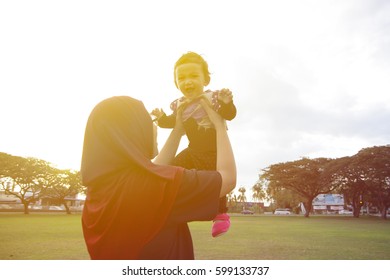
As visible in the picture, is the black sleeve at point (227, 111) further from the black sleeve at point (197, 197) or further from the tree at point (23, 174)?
the tree at point (23, 174)

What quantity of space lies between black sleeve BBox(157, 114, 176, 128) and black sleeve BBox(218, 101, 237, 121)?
14.2 inches

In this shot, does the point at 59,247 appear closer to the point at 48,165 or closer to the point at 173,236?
the point at 173,236

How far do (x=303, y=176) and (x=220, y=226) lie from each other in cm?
3652

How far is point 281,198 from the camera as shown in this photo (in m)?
57.7

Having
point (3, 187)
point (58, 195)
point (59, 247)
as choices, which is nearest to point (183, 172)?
point (59, 247)

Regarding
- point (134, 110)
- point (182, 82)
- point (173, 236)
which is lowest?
point (173, 236)

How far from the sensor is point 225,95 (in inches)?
57.9

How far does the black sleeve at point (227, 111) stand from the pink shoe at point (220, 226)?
536 millimetres

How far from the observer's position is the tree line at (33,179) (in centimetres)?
2905

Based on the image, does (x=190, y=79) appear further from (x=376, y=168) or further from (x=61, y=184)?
(x=61, y=184)

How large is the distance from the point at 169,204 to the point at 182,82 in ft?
2.54

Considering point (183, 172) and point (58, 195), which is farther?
point (58, 195)

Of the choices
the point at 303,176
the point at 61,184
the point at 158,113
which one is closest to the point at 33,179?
the point at 61,184

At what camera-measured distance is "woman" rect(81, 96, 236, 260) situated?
1.11 m
